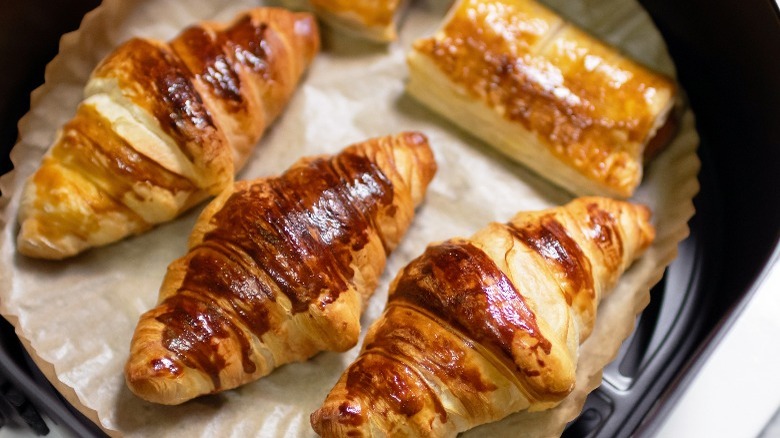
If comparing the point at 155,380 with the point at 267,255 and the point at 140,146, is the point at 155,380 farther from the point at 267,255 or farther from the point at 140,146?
the point at 140,146

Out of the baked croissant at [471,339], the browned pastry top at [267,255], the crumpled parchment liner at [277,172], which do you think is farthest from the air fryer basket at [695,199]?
the browned pastry top at [267,255]

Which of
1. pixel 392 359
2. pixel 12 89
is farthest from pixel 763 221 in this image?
pixel 12 89

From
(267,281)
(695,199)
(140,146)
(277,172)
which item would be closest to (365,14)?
(277,172)

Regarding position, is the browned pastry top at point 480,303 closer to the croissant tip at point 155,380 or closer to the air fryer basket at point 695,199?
the air fryer basket at point 695,199

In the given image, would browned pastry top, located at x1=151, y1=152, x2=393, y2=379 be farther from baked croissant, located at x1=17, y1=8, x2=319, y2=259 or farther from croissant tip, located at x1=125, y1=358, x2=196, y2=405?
baked croissant, located at x1=17, y1=8, x2=319, y2=259

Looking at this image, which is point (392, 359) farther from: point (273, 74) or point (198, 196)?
point (273, 74)
